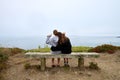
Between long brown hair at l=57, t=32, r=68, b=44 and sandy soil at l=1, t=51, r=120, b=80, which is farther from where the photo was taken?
long brown hair at l=57, t=32, r=68, b=44

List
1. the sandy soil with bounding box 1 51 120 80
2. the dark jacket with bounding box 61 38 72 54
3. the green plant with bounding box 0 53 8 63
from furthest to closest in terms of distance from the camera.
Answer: the green plant with bounding box 0 53 8 63, the dark jacket with bounding box 61 38 72 54, the sandy soil with bounding box 1 51 120 80

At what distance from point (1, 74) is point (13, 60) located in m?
3.26

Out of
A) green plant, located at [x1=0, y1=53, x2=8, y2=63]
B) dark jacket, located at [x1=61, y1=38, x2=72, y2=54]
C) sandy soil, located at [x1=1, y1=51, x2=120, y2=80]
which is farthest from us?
green plant, located at [x1=0, y1=53, x2=8, y2=63]

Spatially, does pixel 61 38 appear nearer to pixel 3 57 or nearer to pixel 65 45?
pixel 65 45

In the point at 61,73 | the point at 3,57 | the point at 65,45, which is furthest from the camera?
the point at 3,57

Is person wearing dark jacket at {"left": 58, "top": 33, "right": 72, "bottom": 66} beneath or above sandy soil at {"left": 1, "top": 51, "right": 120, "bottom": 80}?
above

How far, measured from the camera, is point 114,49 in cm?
1850

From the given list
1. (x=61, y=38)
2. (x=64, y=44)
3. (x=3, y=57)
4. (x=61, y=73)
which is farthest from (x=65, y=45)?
(x=3, y=57)

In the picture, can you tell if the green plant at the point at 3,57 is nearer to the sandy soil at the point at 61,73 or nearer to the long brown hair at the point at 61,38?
the sandy soil at the point at 61,73

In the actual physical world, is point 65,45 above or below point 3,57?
above

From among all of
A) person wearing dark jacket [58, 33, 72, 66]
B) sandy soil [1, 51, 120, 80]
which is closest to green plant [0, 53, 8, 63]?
sandy soil [1, 51, 120, 80]

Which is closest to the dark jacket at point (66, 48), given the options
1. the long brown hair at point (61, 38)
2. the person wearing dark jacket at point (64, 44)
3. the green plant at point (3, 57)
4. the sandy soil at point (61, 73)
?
the person wearing dark jacket at point (64, 44)

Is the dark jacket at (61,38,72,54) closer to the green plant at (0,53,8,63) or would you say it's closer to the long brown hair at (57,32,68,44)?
the long brown hair at (57,32,68,44)

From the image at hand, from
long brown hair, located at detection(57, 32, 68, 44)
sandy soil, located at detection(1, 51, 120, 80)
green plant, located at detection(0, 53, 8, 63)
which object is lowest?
sandy soil, located at detection(1, 51, 120, 80)
